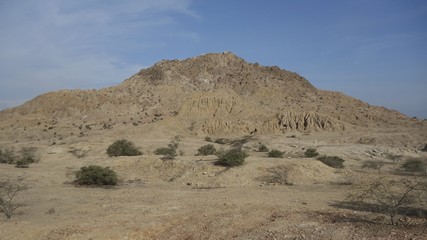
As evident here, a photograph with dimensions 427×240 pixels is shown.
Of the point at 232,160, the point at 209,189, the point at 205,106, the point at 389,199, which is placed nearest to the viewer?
the point at 389,199

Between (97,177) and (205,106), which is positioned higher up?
(205,106)

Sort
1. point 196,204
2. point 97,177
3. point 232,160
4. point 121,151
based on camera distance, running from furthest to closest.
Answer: point 121,151, point 232,160, point 97,177, point 196,204

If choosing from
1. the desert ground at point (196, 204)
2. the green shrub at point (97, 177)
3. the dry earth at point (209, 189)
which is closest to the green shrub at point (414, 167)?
the desert ground at point (196, 204)

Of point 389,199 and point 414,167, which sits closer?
point 389,199

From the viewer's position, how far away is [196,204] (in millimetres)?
14430

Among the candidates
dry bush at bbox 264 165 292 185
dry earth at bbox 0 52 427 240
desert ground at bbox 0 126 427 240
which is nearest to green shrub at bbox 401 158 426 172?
desert ground at bbox 0 126 427 240

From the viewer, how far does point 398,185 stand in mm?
16625

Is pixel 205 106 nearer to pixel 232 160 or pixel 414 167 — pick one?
pixel 414 167

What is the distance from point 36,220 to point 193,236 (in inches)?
211

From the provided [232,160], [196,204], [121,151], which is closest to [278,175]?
[232,160]

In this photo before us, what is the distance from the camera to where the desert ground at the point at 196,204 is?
10.7 meters

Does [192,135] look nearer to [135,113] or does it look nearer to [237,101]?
[237,101]

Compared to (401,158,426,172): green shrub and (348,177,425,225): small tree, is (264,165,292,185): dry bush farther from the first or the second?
(401,158,426,172): green shrub

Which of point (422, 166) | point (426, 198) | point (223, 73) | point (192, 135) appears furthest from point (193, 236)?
point (223, 73)
